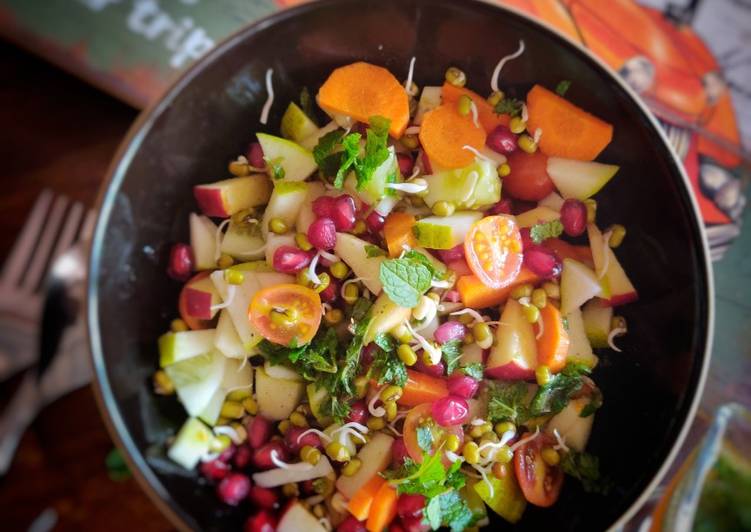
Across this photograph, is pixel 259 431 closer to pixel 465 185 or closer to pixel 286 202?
pixel 286 202

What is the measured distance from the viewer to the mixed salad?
5.45ft

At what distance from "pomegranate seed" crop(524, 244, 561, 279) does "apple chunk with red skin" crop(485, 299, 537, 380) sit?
0.32 feet

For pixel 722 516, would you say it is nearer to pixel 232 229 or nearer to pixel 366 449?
pixel 366 449

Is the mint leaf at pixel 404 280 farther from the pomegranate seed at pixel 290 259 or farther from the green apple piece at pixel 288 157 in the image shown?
the green apple piece at pixel 288 157

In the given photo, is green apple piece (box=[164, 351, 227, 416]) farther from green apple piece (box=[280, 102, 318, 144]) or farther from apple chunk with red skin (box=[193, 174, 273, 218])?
green apple piece (box=[280, 102, 318, 144])

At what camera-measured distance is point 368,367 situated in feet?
5.53

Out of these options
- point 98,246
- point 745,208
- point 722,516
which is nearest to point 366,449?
point 98,246

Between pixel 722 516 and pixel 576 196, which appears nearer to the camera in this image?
pixel 576 196

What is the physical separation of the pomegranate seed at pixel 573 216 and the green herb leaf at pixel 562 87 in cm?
26

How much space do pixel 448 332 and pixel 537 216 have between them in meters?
0.38

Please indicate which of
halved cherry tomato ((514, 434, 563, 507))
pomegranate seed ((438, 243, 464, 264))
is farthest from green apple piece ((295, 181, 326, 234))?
halved cherry tomato ((514, 434, 563, 507))

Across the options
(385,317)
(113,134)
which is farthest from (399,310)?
(113,134)

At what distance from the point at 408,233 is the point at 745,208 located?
1.12 m

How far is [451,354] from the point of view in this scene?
1.70 m
